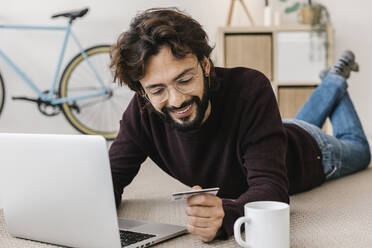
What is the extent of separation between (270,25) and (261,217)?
8.83 feet

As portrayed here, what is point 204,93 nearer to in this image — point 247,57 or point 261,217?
point 261,217

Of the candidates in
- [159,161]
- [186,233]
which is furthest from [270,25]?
[186,233]

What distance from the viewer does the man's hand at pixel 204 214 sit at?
91 centimetres

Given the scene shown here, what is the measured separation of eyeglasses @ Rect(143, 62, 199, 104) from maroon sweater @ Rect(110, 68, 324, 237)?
13 centimetres

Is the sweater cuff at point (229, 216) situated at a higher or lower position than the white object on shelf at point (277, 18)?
lower

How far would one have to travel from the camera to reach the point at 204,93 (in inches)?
46.1

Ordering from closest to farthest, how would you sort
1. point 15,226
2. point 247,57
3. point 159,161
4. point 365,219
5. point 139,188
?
point 15,226 < point 365,219 < point 159,161 < point 139,188 < point 247,57

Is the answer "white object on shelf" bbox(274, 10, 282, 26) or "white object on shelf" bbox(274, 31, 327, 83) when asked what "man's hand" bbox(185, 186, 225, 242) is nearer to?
"white object on shelf" bbox(274, 31, 327, 83)

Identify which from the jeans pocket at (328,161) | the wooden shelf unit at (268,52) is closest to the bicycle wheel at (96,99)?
the wooden shelf unit at (268,52)

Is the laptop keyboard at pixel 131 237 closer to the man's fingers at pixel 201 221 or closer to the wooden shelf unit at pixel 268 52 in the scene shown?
the man's fingers at pixel 201 221

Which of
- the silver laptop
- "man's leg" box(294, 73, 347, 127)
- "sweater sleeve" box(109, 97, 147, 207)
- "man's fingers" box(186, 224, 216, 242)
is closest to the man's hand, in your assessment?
"man's fingers" box(186, 224, 216, 242)

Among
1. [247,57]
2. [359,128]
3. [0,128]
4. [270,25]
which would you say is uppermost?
[270,25]

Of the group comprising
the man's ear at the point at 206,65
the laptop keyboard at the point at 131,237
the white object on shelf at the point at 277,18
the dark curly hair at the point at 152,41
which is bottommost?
the laptop keyboard at the point at 131,237

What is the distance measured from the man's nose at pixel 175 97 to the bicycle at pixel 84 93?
7.59 ft
